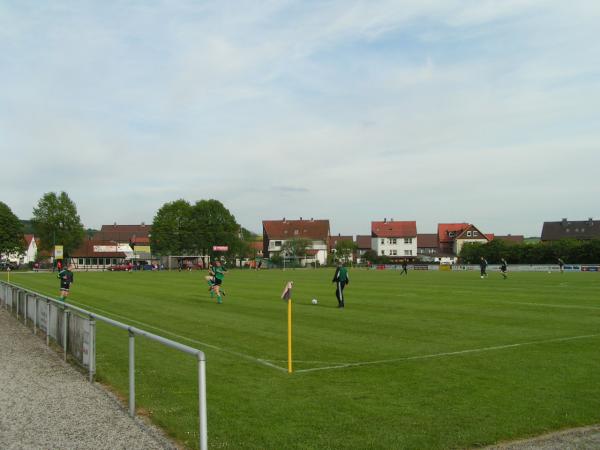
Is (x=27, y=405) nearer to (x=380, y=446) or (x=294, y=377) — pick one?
(x=294, y=377)

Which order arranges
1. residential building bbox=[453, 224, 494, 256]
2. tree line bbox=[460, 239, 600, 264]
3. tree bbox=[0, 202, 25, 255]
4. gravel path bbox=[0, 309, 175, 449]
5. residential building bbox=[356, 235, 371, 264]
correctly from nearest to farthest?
gravel path bbox=[0, 309, 175, 449]
tree line bbox=[460, 239, 600, 264]
tree bbox=[0, 202, 25, 255]
residential building bbox=[453, 224, 494, 256]
residential building bbox=[356, 235, 371, 264]

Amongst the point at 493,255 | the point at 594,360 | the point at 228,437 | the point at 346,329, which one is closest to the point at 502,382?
the point at 594,360

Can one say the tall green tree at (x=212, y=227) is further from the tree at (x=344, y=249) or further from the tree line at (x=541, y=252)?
the tree line at (x=541, y=252)

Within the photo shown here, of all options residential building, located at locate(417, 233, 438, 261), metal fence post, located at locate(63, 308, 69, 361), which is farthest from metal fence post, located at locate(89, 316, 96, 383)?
residential building, located at locate(417, 233, 438, 261)

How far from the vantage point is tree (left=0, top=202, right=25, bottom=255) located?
9738cm

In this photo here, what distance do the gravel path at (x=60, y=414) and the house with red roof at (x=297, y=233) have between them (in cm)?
12815

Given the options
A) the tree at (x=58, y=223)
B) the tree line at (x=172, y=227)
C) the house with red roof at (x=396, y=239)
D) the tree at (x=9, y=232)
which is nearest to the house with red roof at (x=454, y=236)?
the house with red roof at (x=396, y=239)

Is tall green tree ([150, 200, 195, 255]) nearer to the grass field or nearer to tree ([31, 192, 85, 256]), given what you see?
tree ([31, 192, 85, 256])

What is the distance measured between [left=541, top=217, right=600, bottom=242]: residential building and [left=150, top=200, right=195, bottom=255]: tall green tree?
8024cm

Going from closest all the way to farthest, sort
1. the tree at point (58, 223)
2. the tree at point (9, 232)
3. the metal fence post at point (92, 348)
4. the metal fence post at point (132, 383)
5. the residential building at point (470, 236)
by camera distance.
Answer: the metal fence post at point (132, 383), the metal fence post at point (92, 348), the tree at point (9, 232), the tree at point (58, 223), the residential building at point (470, 236)

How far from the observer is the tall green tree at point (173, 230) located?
108312mm

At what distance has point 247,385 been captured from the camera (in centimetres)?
911

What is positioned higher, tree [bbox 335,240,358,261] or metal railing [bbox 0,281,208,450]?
tree [bbox 335,240,358,261]

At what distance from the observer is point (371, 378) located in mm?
9562
